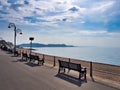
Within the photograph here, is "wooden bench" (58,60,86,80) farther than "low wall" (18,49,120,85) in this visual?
No

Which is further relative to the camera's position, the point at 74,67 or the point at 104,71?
the point at 104,71

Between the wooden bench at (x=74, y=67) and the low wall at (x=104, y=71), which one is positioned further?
the low wall at (x=104, y=71)

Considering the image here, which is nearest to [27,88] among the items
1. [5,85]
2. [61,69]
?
[5,85]

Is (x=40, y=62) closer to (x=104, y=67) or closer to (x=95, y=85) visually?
(x=104, y=67)

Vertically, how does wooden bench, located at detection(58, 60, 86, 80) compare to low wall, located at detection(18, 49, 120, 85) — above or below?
above

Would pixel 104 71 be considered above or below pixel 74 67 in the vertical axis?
below

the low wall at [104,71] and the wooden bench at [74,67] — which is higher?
the wooden bench at [74,67]

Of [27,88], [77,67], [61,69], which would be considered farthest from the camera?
[61,69]

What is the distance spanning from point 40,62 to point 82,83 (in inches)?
382

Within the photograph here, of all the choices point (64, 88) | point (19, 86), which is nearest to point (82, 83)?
point (64, 88)

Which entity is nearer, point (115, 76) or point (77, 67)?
point (77, 67)

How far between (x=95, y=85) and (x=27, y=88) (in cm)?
315

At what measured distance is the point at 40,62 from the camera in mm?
19641

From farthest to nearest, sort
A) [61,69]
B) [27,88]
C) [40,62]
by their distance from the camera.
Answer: [40,62] < [61,69] < [27,88]
